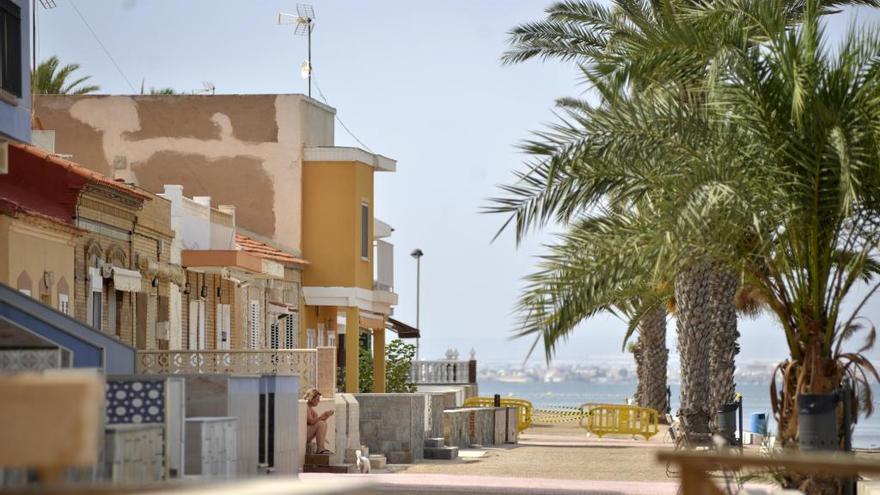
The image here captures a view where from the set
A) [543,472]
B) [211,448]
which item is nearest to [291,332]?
[543,472]

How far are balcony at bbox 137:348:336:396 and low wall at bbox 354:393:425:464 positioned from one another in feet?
7.42

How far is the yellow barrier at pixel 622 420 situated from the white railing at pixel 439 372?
17051 millimetres

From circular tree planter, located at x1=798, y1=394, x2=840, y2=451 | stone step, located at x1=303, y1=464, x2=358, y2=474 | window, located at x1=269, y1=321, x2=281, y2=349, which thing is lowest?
stone step, located at x1=303, y1=464, x2=358, y2=474

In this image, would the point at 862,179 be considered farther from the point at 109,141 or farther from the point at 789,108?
the point at 109,141

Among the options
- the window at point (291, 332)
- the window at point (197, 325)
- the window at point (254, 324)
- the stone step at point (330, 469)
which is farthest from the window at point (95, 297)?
the window at point (291, 332)

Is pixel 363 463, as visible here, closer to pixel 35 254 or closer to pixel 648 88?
pixel 35 254

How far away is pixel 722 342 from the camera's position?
2977 cm

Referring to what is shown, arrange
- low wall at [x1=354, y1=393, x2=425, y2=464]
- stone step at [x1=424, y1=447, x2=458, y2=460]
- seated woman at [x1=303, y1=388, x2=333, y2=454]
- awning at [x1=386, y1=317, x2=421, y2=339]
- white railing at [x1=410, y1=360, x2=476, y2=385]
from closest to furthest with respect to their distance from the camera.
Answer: seated woman at [x1=303, y1=388, x2=333, y2=454] → low wall at [x1=354, y1=393, x2=425, y2=464] → stone step at [x1=424, y1=447, x2=458, y2=460] → awning at [x1=386, y1=317, x2=421, y2=339] → white railing at [x1=410, y1=360, x2=476, y2=385]

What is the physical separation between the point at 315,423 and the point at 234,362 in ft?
5.94

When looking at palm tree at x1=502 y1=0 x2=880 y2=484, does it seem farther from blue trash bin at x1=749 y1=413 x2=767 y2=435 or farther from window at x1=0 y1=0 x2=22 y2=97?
blue trash bin at x1=749 y1=413 x2=767 y2=435

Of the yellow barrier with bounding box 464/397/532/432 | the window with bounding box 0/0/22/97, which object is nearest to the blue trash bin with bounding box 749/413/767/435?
the yellow barrier with bounding box 464/397/532/432

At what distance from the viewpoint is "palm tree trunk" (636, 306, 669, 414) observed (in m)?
47.0

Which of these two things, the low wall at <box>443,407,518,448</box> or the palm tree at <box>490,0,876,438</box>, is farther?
the low wall at <box>443,407,518,448</box>

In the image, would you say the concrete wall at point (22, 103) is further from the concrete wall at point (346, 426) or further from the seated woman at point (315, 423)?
the concrete wall at point (346, 426)
